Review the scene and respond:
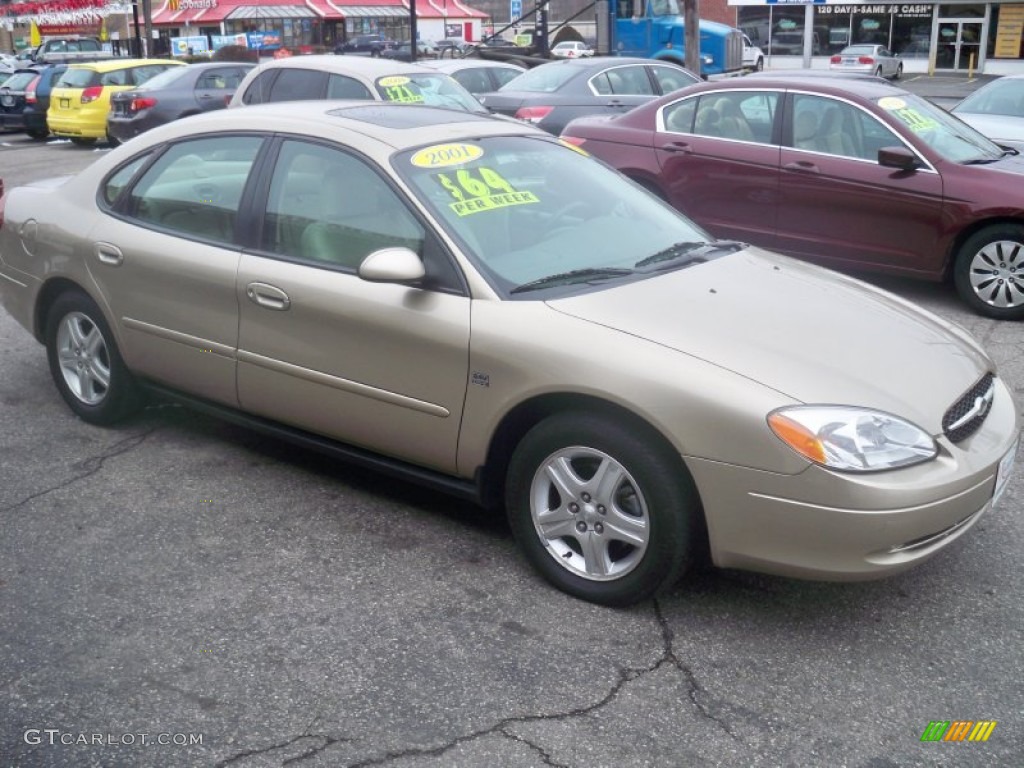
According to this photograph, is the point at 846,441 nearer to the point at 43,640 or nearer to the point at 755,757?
the point at 755,757

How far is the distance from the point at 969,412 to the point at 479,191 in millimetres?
1933

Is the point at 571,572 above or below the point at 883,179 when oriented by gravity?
below

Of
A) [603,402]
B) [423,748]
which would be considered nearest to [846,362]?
[603,402]

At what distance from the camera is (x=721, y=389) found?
3510 mm

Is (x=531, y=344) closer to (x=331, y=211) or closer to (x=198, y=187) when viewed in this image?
(x=331, y=211)

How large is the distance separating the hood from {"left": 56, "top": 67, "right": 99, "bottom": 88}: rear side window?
1818 centimetres

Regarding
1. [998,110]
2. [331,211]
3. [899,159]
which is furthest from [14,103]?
[331,211]

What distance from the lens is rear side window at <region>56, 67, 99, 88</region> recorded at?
20.1m

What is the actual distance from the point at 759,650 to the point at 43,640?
2.29 metres

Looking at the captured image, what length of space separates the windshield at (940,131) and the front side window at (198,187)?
5086 mm

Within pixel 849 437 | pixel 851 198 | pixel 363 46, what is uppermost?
pixel 849 437

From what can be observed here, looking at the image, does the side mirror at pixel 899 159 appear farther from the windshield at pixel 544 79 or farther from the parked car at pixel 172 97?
the parked car at pixel 172 97

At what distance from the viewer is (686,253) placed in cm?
461

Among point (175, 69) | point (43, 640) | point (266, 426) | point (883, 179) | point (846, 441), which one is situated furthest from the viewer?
point (175, 69)
